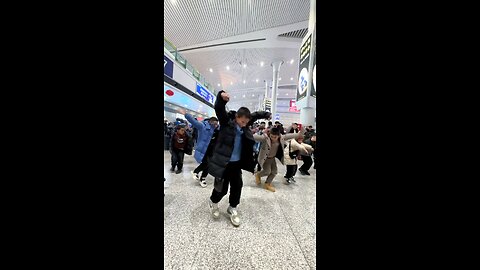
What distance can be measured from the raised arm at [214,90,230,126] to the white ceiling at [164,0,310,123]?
8490mm

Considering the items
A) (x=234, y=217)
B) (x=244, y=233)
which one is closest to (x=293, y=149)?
(x=234, y=217)

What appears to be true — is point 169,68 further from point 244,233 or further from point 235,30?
point 244,233

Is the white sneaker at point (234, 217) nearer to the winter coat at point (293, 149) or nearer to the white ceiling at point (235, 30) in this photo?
the winter coat at point (293, 149)

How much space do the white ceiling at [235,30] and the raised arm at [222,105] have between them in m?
8.49

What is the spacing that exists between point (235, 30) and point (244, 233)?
36.8ft

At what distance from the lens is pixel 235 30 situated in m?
10.6

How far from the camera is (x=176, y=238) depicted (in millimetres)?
1905

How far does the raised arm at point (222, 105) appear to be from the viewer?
6.31 feet

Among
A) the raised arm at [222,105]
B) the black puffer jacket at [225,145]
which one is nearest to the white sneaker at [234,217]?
the black puffer jacket at [225,145]
